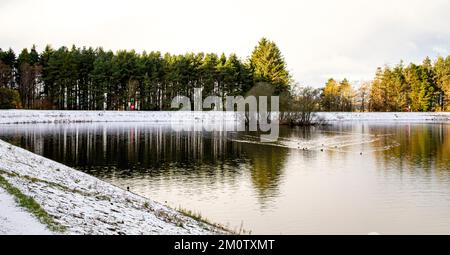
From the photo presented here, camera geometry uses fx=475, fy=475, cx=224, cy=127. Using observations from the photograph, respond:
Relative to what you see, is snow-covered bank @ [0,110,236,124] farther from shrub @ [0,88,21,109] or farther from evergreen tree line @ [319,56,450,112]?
evergreen tree line @ [319,56,450,112]

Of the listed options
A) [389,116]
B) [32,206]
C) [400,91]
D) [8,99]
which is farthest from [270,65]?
[32,206]

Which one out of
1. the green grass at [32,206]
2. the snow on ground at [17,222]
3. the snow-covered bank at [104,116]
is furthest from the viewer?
the snow-covered bank at [104,116]

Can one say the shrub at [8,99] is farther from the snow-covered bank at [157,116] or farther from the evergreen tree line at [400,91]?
the evergreen tree line at [400,91]

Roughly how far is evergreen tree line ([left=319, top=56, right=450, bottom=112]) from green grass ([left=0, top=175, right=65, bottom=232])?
341ft

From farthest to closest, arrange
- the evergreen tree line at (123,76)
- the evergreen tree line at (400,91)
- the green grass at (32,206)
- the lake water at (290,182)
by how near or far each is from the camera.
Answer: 1. the evergreen tree line at (400,91)
2. the evergreen tree line at (123,76)
3. the lake water at (290,182)
4. the green grass at (32,206)

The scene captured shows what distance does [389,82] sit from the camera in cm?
11994

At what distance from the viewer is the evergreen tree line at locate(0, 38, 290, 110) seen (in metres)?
92.1

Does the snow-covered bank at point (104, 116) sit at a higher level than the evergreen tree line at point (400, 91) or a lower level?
lower

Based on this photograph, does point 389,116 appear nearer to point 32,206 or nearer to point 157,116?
point 157,116

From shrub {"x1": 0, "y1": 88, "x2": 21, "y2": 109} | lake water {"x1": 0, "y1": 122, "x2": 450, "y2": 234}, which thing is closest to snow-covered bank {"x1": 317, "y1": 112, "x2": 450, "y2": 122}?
shrub {"x1": 0, "y1": 88, "x2": 21, "y2": 109}

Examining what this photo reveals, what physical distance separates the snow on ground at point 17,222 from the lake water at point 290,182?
678cm

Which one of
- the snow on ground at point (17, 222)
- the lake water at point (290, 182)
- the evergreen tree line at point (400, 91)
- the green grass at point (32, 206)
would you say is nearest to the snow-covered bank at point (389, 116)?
the evergreen tree line at point (400, 91)

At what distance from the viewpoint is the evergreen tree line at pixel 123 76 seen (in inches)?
3627

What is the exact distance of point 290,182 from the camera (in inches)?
901
